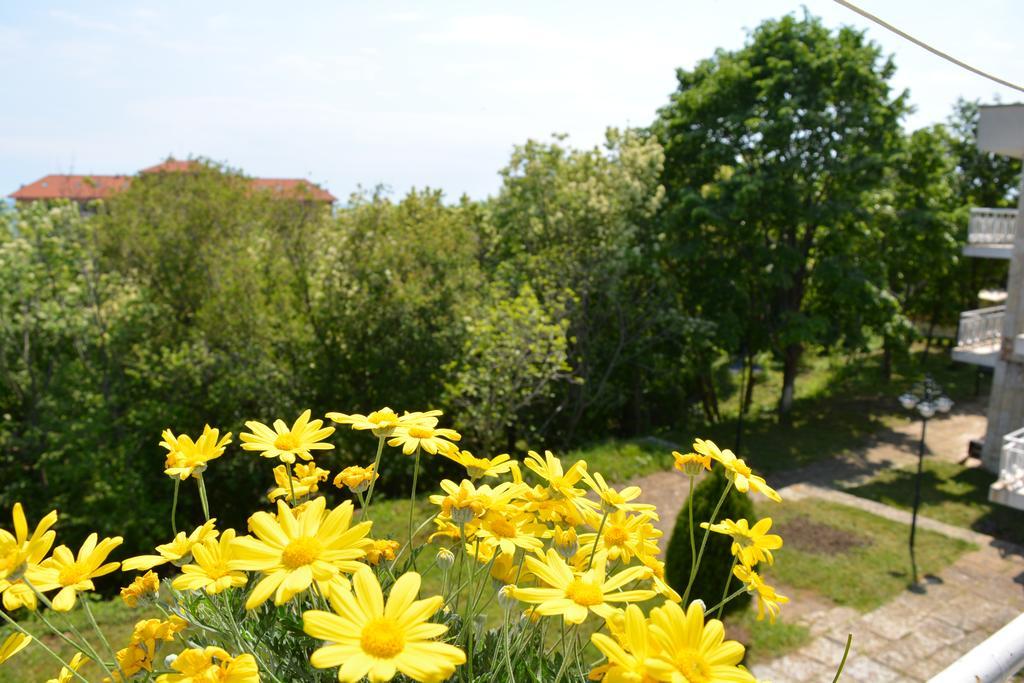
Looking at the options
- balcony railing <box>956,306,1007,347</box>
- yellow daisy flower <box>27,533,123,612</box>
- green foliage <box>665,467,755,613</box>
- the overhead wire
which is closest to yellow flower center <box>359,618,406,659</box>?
yellow daisy flower <box>27,533,123,612</box>

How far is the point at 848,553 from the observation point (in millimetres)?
9484

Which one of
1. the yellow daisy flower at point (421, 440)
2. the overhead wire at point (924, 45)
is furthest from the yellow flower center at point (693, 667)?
the overhead wire at point (924, 45)

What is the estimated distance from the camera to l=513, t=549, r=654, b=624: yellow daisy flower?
1.02 metres

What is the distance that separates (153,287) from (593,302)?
755 centimetres

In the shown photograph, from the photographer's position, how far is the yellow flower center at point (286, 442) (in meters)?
1.33

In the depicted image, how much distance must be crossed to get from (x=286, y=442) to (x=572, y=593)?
577mm

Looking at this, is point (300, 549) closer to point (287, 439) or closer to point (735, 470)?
point (287, 439)

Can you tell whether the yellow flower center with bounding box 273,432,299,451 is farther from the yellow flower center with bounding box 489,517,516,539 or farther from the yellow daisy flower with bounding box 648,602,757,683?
the yellow daisy flower with bounding box 648,602,757,683

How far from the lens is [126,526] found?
399 inches

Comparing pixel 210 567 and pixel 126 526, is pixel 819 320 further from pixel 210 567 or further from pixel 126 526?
pixel 210 567

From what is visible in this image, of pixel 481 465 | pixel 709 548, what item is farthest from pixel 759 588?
pixel 709 548

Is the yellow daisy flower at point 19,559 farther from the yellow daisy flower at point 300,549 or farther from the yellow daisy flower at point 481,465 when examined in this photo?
the yellow daisy flower at point 481,465

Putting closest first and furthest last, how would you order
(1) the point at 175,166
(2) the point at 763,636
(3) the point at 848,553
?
(2) the point at 763,636 < (3) the point at 848,553 < (1) the point at 175,166

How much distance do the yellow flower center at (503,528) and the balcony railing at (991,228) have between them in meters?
15.3
